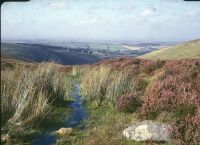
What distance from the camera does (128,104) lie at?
45.3 ft

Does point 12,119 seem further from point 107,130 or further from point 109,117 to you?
point 109,117

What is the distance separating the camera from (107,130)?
10461 mm

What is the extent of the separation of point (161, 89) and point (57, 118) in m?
3.92

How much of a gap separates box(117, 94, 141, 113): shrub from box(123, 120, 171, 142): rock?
12.7 ft

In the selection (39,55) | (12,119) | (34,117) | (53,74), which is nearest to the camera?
(12,119)

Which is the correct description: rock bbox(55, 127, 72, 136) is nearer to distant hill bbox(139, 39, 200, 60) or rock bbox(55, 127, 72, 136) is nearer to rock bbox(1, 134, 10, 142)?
rock bbox(1, 134, 10, 142)

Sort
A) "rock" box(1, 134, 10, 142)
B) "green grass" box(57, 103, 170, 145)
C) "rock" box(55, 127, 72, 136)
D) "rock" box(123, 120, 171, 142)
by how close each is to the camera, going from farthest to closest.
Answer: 1. "rock" box(55, 127, 72, 136)
2. "rock" box(1, 134, 10, 142)
3. "green grass" box(57, 103, 170, 145)
4. "rock" box(123, 120, 171, 142)

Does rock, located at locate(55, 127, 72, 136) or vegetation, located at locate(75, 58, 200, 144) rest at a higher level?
vegetation, located at locate(75, 58, 200, 144)

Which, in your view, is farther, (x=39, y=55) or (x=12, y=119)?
(x=39, y=55)

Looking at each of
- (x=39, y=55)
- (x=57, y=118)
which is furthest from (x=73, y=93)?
(x=39, y=55)

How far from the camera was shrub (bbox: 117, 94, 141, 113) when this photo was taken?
45.4 feet

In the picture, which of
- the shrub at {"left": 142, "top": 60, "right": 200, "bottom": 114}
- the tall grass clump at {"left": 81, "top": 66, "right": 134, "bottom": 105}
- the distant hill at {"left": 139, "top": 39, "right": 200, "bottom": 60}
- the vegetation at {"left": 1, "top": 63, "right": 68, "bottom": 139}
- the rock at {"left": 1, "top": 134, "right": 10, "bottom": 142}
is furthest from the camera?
the distant hill at {"left": 139, "top": 39, "right": 200, "bottom": 60}

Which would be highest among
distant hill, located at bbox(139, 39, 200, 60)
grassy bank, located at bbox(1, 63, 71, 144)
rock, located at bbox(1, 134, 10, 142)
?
grassy bank, located at bbox(1, 63, 71, 144)

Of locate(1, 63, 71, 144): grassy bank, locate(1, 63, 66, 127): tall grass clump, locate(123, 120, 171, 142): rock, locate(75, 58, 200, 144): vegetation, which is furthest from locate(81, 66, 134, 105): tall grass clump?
locate(123, 120, 171, 142): rock
